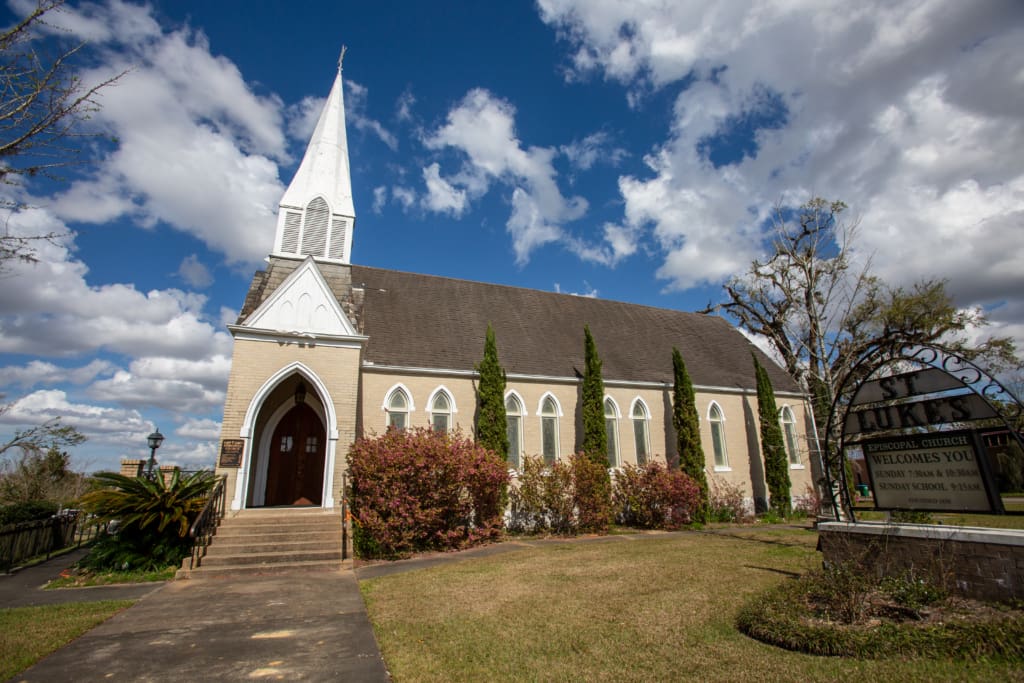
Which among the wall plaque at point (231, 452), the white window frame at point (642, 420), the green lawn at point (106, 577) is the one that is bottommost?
the green lawn at point (106, 577)

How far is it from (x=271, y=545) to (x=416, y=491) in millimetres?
3430

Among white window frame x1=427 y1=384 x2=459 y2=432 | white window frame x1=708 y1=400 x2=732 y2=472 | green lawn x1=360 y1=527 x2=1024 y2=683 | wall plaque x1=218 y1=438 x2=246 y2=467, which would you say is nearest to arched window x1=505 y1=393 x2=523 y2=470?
white window frame x1=427 y1=384 x2=459 y2=432

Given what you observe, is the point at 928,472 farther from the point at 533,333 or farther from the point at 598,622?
the point at 533,333

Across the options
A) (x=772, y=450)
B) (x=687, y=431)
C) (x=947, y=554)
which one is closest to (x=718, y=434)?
(x=772, y=450)

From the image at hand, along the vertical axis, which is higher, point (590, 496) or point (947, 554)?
point (590, 496)

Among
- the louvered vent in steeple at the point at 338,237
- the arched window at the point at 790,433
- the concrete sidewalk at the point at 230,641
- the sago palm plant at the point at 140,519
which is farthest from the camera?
the arched window at the point at 790,433

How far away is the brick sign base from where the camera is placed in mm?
6078

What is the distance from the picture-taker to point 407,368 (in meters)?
16.8

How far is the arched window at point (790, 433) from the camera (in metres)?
23.1

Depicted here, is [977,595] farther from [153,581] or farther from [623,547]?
[153,581]

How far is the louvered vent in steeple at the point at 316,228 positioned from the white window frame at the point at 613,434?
11822mm

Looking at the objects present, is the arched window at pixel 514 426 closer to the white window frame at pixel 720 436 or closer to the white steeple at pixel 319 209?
A: the white steeple at pixel 319 209

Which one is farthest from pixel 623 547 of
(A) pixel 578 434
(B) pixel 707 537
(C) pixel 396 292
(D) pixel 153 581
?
(C) pixel 396 292

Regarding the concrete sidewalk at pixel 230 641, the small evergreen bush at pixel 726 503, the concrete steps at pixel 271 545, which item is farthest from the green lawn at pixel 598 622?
the small evergreen bush at pixel 726 503
